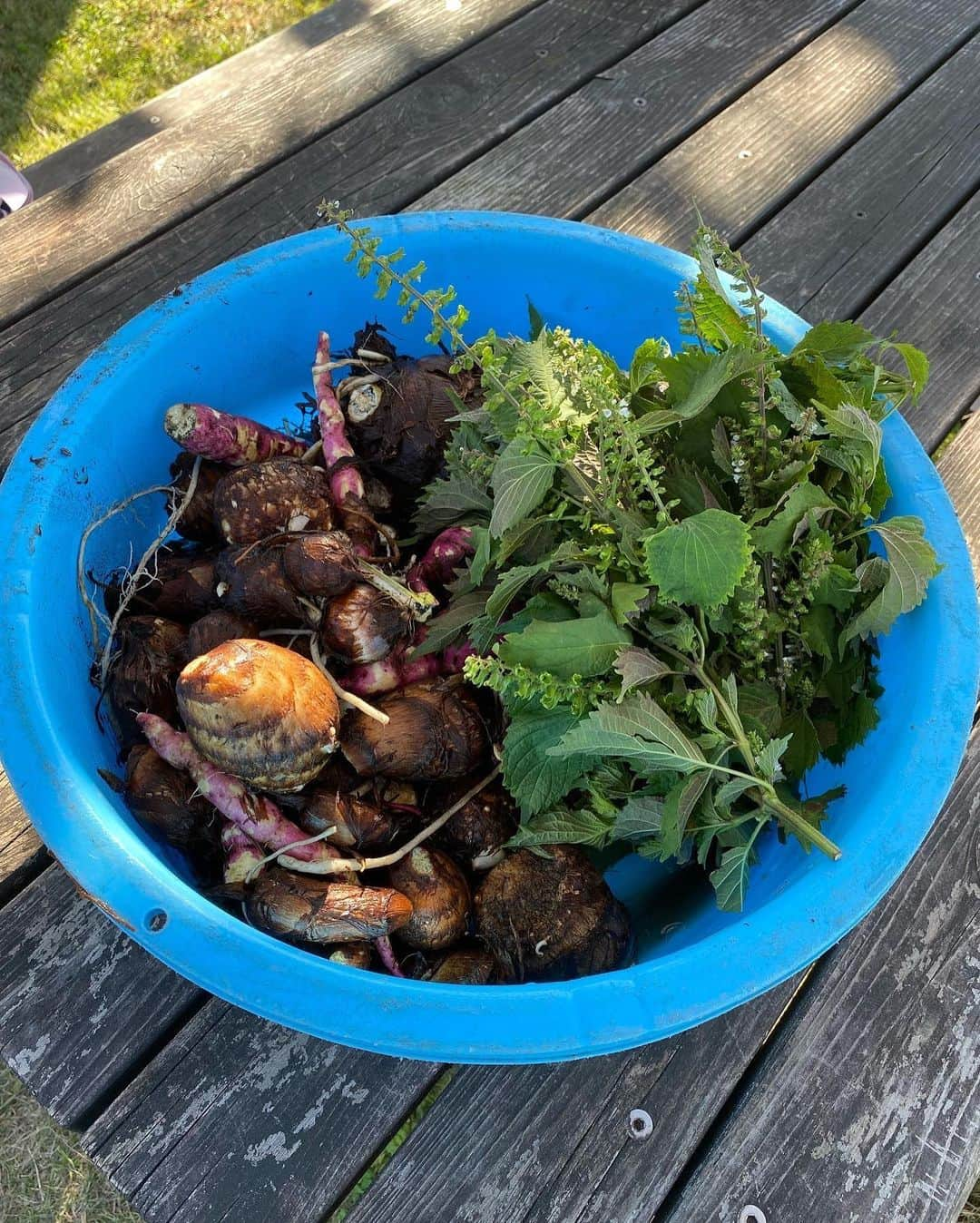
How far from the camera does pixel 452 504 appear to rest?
1.30 meters

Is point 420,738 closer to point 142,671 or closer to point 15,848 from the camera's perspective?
point 142,671

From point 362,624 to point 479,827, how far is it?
322mm

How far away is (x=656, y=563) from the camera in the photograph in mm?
937

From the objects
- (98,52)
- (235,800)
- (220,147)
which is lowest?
(235,800)

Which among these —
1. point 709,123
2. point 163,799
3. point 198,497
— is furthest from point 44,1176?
point 709,123

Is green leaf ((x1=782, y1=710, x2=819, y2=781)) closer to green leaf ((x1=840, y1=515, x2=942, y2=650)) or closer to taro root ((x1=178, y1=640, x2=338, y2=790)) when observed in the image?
green leaf ((x1=840, y1=515, x2=942, y2=650))

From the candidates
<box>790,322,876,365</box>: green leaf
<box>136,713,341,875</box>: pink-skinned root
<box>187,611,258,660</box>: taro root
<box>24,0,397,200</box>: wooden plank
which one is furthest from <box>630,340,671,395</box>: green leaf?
<box>24,0,397,200</box>: wooden plank

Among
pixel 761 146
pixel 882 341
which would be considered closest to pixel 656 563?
pixel 882 341

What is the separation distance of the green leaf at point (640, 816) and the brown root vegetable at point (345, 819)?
1.06 feet

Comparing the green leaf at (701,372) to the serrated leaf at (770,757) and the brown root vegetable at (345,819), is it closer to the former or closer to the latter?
the serrated leaf at (770,757)

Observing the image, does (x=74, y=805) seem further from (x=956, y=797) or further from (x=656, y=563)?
(x=956, y=797)

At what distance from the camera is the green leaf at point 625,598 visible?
38.8 inches

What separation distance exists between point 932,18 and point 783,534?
6.51ft

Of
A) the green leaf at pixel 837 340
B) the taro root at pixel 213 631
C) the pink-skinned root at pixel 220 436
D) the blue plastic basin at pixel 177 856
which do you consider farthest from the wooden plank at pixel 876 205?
the taro root at pixel 213 631
